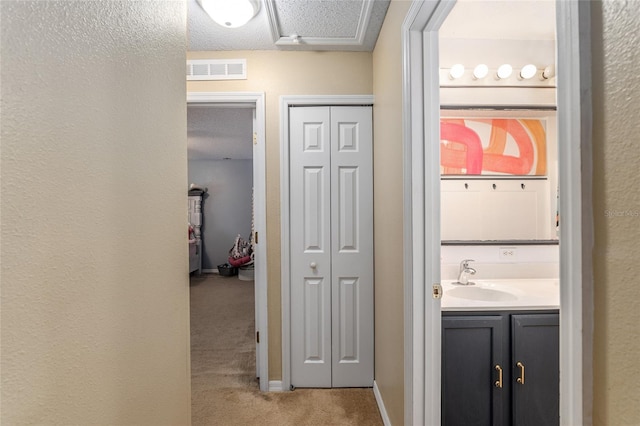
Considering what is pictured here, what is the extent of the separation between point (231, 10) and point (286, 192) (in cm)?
115

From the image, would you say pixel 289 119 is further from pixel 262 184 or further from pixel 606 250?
pixel 606 250

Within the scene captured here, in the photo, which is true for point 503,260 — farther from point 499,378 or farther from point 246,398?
point 246,398

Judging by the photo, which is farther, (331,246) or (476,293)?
(331,246)

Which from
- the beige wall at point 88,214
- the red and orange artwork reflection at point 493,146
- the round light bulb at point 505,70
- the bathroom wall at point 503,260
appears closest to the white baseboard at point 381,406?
the bathroom wall at point 503,260

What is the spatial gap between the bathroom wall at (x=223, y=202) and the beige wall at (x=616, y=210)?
6755 mm

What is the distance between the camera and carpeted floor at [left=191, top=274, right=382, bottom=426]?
→ 6.32 ft

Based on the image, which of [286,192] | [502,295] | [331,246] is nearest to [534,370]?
[502,295]

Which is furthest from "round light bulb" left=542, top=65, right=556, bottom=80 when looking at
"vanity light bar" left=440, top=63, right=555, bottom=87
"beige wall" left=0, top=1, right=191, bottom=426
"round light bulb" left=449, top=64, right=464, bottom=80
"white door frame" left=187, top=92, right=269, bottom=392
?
"beige wall" left=0, top=1, right=191, bottom=426

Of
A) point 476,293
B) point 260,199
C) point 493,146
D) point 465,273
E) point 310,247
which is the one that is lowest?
point 476,293

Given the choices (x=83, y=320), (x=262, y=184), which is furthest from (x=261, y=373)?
(x=83, y=320)

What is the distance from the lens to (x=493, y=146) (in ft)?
6.88

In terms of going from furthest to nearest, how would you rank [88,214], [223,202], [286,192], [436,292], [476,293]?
1. [223,202]
2. [286,192]
3. [476,293]
4. [436,292]
5. [88,214]

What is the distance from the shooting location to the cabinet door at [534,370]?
4.99 feet

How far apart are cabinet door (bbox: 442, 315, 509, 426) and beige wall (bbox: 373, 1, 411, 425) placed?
0.25 meters
